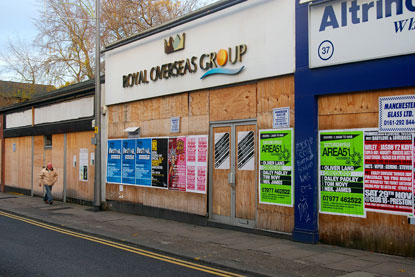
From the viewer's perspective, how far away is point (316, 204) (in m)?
9.47

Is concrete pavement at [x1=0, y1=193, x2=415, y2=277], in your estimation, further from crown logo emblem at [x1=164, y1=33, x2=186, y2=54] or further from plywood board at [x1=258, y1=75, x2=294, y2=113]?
crown logo emblem at [x1=164, y1=33, x2=186, y2=54]

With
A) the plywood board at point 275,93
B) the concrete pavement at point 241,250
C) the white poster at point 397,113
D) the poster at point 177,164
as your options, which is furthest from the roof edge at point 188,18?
the concrete pavement at point 241,250

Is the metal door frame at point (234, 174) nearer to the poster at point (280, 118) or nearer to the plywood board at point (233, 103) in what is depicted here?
the plywood board at point (233, 103)

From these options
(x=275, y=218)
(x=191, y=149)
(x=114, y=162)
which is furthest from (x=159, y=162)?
(x=275, y=218)

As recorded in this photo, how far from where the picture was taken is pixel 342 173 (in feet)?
29.9

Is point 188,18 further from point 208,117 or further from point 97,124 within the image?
point 97,124

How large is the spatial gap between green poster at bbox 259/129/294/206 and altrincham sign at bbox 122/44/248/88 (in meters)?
2.15

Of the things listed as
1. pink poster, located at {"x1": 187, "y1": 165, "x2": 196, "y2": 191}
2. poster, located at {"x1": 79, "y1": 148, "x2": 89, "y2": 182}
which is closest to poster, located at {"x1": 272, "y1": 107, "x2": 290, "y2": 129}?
pink poster, located at {"x1": 187, "y1": 165, "x2": 196, "y2": 191}

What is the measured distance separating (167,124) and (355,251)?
740cm

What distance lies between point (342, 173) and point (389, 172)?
1.00 meters

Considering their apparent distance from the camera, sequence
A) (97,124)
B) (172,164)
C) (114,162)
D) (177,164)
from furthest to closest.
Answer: (114,162) < (97,124) < (172,164) < (177,164)

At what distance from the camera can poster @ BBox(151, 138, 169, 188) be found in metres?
13.9

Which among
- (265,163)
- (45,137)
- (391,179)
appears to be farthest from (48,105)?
(391,179)

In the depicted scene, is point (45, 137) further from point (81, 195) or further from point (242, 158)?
point (242, 158)
